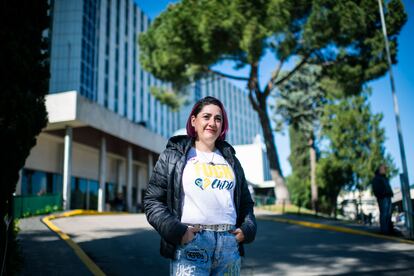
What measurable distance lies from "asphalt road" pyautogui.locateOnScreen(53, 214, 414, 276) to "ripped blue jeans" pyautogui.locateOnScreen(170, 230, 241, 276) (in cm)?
307

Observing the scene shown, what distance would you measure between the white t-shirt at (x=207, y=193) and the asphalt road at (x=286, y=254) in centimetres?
312

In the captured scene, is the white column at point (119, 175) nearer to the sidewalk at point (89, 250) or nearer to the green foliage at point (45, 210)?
the green foliage at point (45, 210)

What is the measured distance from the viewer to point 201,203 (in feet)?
6.85

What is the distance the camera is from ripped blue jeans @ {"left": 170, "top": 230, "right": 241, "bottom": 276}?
6.52 feet

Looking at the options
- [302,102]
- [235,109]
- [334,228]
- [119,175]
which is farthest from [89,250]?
[235,109]

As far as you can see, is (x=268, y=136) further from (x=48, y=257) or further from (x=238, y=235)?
(x=238, y=235)

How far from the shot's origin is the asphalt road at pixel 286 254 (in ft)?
16.9

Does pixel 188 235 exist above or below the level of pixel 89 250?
above

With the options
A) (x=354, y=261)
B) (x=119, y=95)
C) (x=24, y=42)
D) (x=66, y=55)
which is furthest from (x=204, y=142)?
(x=119, y=95)

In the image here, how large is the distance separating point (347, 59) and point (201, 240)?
19.2 metres

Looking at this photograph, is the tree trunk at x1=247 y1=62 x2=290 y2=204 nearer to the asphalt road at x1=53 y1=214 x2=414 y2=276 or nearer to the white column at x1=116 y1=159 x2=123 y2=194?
the asphalt road at x1=53 y1=214 x2=414 y2=276

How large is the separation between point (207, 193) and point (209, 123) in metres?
0.47

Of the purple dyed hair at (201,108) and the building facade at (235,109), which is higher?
the building facade at (235,109)

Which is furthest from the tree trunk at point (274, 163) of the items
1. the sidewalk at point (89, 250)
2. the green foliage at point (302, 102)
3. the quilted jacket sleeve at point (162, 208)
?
the quilted jacket sleeve at point (162, 208)
